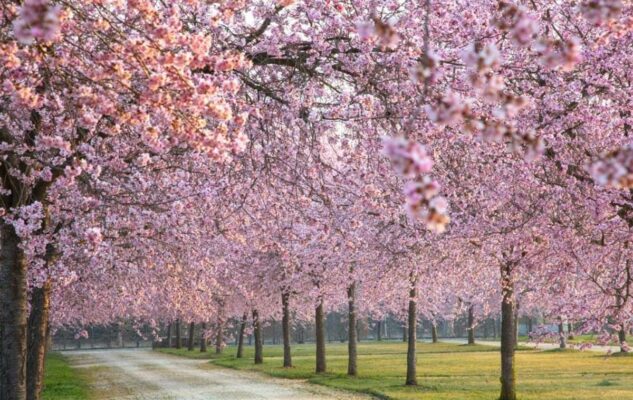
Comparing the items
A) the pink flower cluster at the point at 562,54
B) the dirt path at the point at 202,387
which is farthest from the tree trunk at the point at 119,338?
the pink flower cluster at the point at 562,54

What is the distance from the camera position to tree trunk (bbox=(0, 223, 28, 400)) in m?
12.9

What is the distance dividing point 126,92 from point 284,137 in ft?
14.5

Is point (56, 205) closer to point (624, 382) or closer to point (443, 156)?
point (443, 156)

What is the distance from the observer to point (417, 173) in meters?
3.29

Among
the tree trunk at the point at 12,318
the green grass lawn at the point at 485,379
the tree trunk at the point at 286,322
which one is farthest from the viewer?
the tree trunk at the point at 286,322

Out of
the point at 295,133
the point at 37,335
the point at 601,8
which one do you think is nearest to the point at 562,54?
the point at 601,8

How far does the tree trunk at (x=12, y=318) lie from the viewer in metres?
12.9

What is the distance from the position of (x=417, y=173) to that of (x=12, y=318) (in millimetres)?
11468

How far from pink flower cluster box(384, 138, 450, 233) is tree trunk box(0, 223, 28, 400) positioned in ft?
36.8

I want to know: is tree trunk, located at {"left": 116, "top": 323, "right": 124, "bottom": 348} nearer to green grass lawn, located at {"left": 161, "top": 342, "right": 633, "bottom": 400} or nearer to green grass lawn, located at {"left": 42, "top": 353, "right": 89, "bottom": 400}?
green grass lawn, located at {"left": 42, "top": 353, "right": 89, "bottom": 400}

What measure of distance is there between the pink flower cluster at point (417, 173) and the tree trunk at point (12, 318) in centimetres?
1120

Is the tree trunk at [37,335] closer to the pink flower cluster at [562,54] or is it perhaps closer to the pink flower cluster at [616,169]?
the pink flower cluster at [562,54]

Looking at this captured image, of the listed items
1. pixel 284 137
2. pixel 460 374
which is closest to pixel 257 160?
pixel 284 137

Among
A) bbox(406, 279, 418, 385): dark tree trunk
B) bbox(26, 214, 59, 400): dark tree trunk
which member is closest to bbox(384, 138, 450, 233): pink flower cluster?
bbox(26, 214, 59, 400): dark tree trunk
